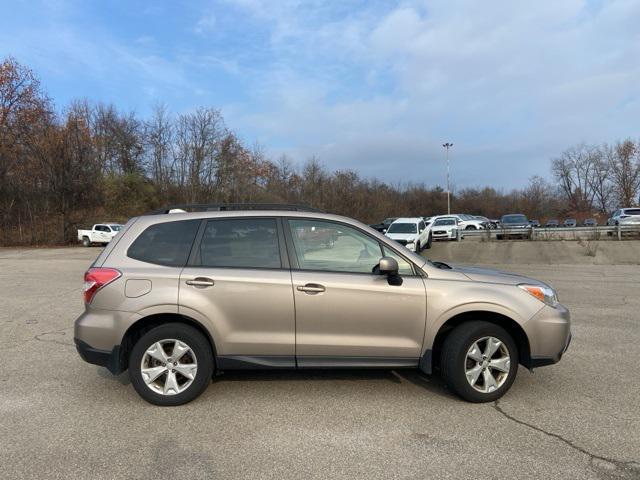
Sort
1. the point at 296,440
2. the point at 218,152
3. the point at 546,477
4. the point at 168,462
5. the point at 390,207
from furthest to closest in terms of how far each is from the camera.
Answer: the point at 390,207, the point at 218,152, the point at 296,440, the point at 168,462, the point at 546,477

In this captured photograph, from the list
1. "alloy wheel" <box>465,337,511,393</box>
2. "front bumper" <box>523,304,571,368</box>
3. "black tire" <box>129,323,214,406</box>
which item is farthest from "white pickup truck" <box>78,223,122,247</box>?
"front bumper" <box>523,304,571,368</box>

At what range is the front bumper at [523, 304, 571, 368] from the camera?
4191mm

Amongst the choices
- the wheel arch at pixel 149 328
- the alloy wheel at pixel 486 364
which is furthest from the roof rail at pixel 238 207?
the alloy wheel at pixel 486 364

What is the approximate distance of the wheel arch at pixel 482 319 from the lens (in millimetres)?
4203

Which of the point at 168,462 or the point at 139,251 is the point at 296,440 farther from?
the point at 139,251

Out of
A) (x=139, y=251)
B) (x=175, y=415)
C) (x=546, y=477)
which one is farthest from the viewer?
(x=139, y=251)

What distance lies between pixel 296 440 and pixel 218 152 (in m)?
54.3

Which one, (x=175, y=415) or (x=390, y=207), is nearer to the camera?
(x=175, y=415)

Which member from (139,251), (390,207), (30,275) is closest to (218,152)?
(390,207)

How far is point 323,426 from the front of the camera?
3764mm

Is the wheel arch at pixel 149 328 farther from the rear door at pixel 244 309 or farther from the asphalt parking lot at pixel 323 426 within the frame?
the asphalt parking lot at pixel 323 426

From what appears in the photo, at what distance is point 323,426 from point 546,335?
220 cm

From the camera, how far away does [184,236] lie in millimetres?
4352

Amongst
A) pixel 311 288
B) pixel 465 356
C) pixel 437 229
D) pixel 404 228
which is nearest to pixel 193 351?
pixel 311 288
